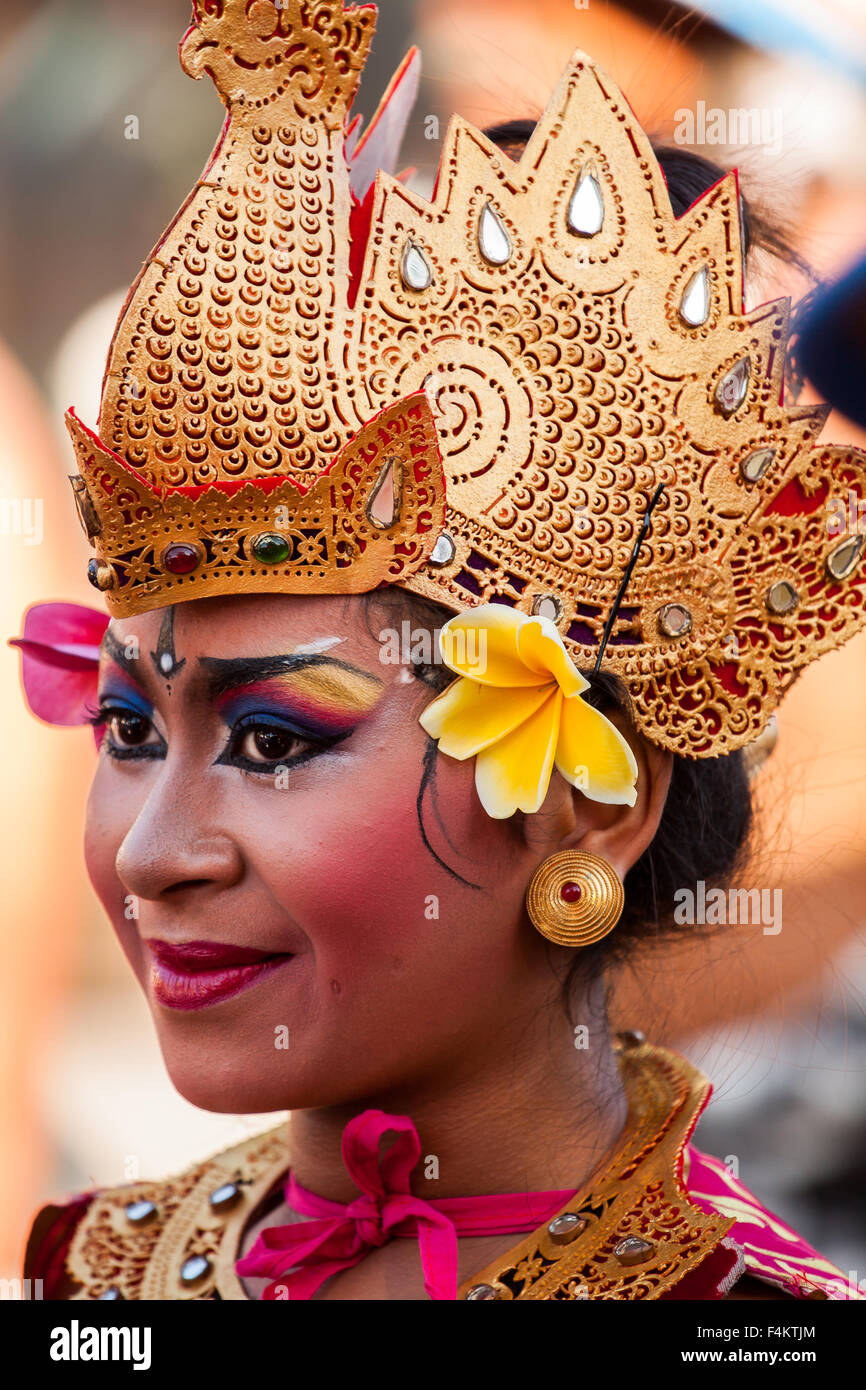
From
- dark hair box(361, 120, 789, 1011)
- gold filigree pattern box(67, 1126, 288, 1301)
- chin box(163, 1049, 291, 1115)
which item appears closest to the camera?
chin box(163, 1049, 291, 1115)

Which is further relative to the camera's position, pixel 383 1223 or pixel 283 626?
pixel 383 1223

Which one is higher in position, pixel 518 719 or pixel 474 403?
pixel 474 403

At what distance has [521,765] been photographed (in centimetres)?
164

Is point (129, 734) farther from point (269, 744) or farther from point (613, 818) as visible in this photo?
point (613, 818)

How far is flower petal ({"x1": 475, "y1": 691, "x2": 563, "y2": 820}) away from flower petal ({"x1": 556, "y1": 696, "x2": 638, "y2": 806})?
2 cm

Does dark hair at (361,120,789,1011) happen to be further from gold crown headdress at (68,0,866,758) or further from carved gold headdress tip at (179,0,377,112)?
carved gold headdress tip at (179,0,377,112)

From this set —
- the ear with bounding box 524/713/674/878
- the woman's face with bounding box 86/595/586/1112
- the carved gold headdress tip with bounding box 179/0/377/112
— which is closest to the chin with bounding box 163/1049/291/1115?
the woman's face with bounding box 86/595/586/1112

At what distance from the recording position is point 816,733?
8.36 feet

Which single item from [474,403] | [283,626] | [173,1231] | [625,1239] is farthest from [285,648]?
[173,1231]

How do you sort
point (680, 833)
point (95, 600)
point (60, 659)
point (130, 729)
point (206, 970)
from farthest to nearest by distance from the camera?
1. point (95, 600)
2. point (60, 659)
3. point (680, 833)
4. point (130, 729)
5. point (206, 970)

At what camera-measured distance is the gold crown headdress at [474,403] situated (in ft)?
5.32

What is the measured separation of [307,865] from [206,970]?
220 mm

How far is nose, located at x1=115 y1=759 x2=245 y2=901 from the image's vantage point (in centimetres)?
163

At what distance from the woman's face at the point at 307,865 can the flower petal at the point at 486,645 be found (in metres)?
0.07
